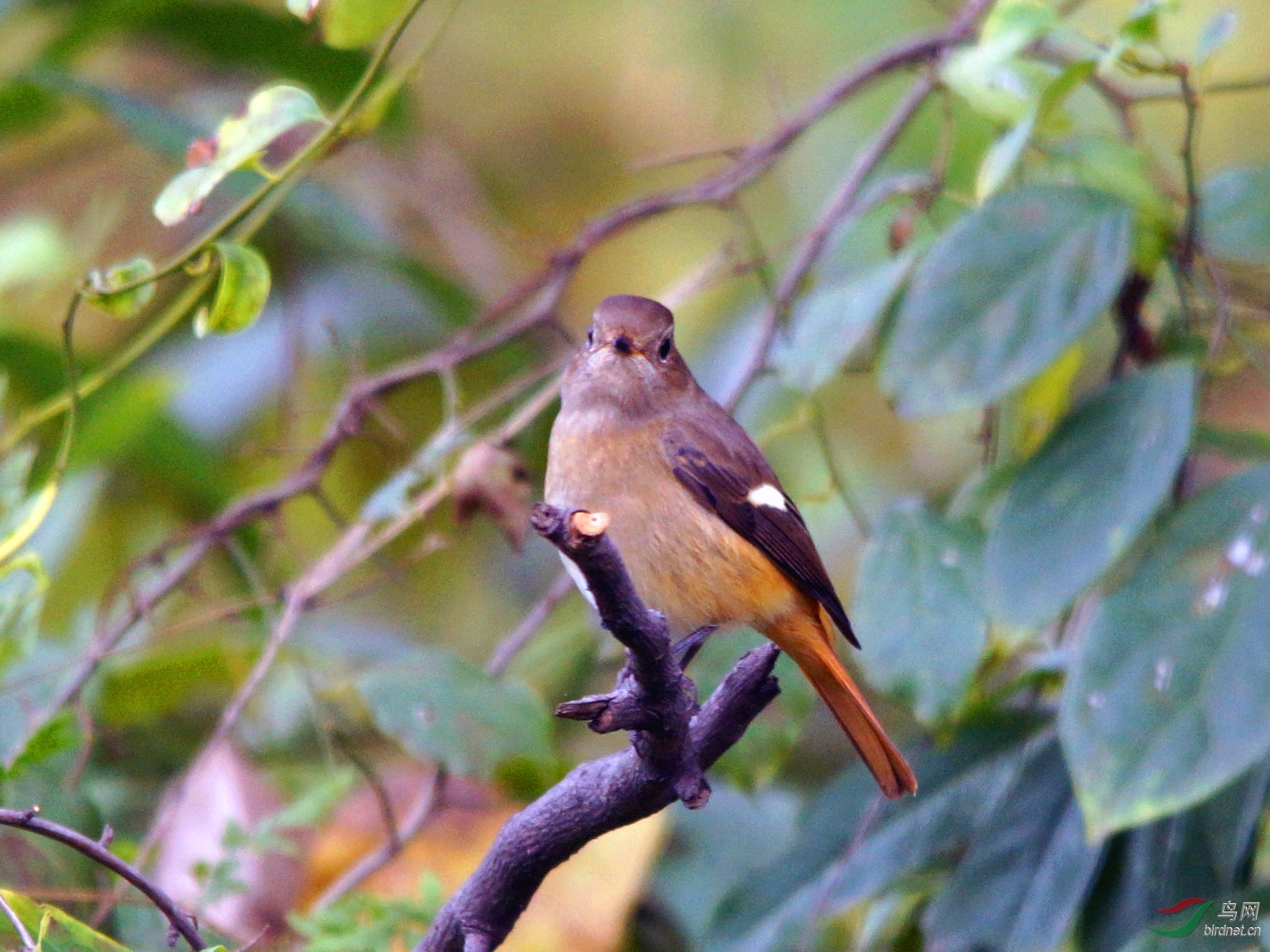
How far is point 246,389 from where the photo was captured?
5.11 metres

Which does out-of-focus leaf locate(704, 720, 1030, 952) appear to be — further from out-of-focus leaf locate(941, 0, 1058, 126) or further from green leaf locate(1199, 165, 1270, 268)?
out-of-focus leaf locate(941, 0, 1058, 126)

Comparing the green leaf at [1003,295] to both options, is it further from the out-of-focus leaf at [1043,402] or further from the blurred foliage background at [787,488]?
the out-of-focus leaf at [1043,402]

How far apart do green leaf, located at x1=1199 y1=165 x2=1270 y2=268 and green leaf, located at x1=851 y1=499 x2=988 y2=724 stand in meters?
0.80

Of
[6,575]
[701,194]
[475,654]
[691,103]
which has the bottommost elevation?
[475,654]

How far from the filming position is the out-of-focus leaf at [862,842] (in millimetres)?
3139

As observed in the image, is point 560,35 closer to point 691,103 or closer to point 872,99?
point 691,103

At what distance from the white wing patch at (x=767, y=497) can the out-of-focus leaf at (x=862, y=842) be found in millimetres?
860

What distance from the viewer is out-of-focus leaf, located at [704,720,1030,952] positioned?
3139 mm

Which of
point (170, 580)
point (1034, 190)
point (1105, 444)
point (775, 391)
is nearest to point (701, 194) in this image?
point (775, 391)

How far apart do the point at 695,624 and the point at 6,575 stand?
1326mm

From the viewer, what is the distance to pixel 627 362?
110 inches

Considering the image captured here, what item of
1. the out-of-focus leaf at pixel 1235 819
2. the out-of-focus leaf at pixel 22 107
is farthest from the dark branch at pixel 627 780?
the out-of-focus leaf at pixel 22 107

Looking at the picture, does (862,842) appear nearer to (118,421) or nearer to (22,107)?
(118,421)

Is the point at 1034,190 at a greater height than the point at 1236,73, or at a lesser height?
greater
